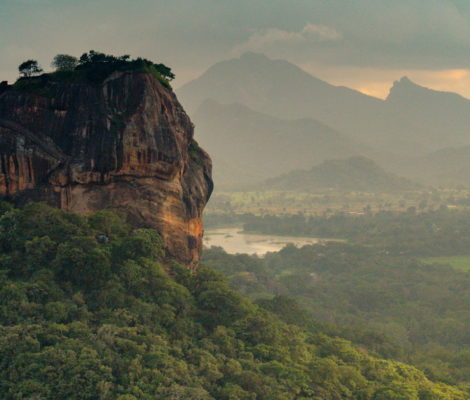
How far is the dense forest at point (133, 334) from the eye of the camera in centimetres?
1867

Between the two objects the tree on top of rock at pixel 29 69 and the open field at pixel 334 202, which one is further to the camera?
the open field at pixel 334 202

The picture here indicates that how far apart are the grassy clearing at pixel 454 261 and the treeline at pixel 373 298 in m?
6.11

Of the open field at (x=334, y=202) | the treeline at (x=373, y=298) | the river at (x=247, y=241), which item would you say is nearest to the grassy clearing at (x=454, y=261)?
the treeline at (x=373, y=298)

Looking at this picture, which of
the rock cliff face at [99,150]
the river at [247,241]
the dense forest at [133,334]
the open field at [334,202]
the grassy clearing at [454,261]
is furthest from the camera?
the open field at [334,202]

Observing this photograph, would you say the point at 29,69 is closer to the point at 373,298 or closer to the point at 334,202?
the point at 373,298

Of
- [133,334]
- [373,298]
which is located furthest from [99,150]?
[373,298]

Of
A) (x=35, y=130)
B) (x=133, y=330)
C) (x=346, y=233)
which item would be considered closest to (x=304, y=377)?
(x=133, y=330)

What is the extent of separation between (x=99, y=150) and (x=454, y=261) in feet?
259

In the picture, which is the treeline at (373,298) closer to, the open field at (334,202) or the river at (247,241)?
the river at (247,241)

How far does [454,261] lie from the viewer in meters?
92.5

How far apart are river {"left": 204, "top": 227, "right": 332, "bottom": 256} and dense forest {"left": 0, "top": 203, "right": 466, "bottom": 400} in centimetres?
7385

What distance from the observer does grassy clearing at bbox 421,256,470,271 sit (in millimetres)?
87412

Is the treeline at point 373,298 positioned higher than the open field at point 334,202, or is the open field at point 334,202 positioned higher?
the open field at point 334,202

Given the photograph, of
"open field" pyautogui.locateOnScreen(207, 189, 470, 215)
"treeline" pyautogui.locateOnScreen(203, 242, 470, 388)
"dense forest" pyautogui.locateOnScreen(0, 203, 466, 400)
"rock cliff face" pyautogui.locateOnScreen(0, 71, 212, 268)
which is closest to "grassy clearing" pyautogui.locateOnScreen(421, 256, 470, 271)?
"treeline" pyautogui.locateOnScreen(203, 242, 470, 388)
